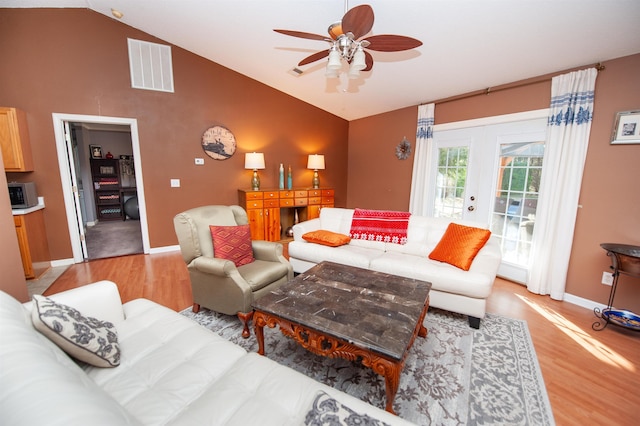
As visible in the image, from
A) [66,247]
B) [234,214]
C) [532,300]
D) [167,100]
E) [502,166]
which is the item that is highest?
[167,100]

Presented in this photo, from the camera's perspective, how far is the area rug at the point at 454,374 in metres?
1.45

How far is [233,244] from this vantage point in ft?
7.81

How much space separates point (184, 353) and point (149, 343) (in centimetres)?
23

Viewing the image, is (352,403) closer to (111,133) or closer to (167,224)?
(167,224)

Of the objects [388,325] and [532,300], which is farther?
[532,300]

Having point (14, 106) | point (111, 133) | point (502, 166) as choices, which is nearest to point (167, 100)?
point (14, 106)

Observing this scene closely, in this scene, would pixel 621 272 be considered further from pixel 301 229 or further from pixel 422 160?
pixel 301 229

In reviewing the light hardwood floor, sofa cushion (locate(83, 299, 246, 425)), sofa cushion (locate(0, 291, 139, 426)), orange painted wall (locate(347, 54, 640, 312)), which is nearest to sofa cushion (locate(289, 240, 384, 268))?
the light hardwood floor

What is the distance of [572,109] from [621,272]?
160 centimetres

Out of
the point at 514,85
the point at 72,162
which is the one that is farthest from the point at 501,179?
the point at 72,162

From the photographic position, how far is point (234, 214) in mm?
2713

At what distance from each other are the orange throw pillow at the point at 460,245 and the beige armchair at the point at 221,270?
151 centimetres

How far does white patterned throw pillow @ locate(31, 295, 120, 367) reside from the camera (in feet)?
3.45

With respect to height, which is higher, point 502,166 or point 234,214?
point 502,166
